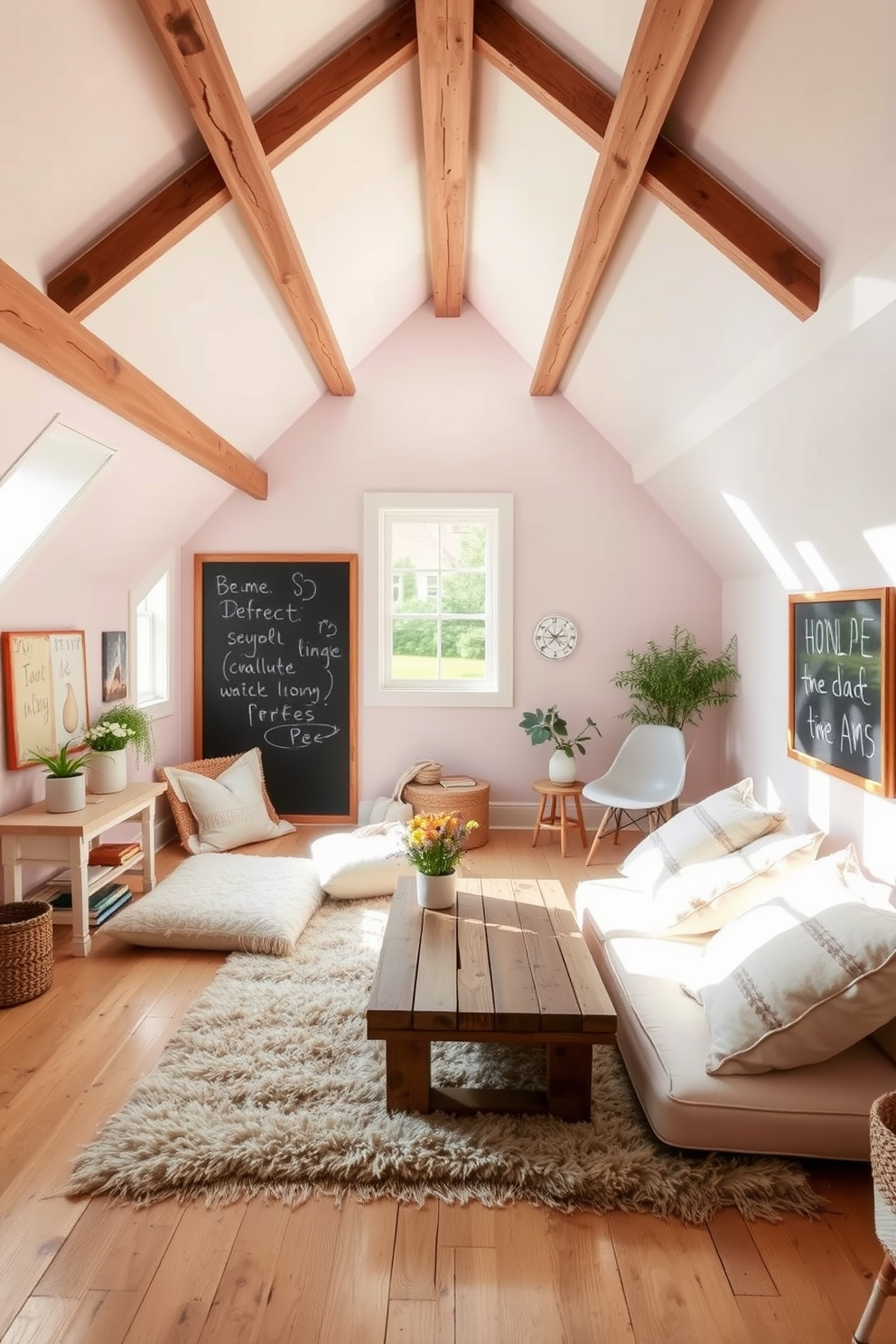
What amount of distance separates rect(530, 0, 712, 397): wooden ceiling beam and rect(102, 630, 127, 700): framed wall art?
2793 millimetres

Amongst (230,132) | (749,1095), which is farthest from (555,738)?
(230,132)

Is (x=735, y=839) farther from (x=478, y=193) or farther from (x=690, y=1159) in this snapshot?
(x=478, y=193)

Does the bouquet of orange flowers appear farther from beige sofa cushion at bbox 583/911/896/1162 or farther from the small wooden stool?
the small wooden stool

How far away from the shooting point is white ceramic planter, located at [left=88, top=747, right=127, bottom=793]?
3959 millimetres

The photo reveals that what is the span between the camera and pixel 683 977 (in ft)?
8.64

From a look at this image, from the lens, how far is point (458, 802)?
5070 millimetres

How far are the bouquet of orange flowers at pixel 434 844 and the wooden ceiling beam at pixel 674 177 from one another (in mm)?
1961

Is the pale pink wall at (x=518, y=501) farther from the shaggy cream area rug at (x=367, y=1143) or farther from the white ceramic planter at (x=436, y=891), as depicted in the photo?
the shaggy cream area rug at (x=367, y=1143)

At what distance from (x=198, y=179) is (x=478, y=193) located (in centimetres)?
168

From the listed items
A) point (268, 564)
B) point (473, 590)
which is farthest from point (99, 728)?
point (473, 590)

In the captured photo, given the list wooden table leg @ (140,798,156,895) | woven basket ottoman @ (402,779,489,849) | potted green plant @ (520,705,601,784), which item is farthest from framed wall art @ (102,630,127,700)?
potted green plant @ (520,705,601,784)

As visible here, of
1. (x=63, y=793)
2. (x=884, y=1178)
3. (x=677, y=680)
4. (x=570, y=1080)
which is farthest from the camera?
(x=677, y=680)

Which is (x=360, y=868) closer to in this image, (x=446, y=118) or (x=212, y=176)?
(x=212, y=176)

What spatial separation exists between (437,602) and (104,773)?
244 cm
